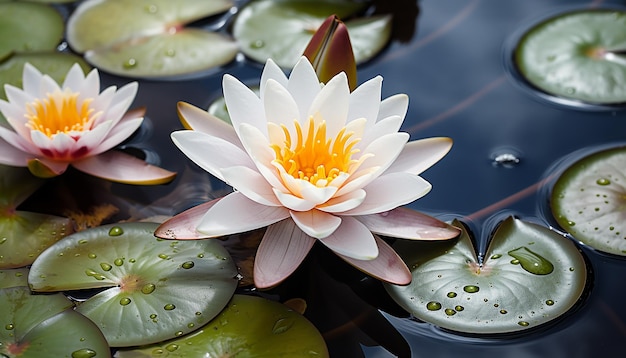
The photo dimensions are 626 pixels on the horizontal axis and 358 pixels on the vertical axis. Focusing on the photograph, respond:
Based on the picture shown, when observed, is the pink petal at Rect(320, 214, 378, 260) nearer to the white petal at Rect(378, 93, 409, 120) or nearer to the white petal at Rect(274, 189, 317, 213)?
the white petal at Rect(274, 189, 317, 213)

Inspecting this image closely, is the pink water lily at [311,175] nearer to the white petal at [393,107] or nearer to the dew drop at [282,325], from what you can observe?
the white petal at [393,107]

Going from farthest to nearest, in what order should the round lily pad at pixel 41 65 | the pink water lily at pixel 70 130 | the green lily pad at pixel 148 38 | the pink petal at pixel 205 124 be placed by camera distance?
the green lily pad at pixel 148 38 → the round lily pad at pixel 41 65 → the pink water lily at pixel 70 130 → the pink petal at pixel 205 124

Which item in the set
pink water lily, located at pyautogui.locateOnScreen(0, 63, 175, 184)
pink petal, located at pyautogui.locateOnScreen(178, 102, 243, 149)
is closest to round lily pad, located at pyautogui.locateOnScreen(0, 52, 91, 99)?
pink water lily, located at pyautogui.locateOnScreen(0, 63, 175, 184)

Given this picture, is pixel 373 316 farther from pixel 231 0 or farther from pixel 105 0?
pixel 105 0

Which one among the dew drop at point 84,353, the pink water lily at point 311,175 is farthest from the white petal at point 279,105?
the dew drop at point 84,353

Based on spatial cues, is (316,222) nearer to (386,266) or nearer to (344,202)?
(344,202)

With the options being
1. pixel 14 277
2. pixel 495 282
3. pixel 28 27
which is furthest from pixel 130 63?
pixel 495 282

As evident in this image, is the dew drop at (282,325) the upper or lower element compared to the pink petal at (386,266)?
lower

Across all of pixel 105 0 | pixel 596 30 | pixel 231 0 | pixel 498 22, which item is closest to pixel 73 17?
pixel 105 0
